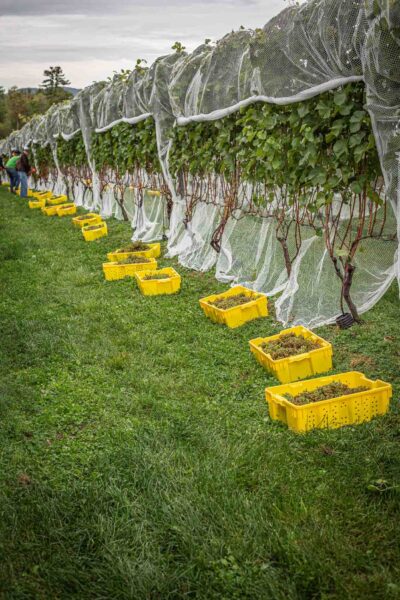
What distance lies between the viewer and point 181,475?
3.21 m

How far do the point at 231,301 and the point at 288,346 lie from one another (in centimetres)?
140

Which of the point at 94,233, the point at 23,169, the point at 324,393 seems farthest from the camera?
the point at 23,169

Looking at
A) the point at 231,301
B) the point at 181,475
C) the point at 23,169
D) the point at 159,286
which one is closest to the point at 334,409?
→ the point at 181,475

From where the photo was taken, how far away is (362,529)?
9.04ft

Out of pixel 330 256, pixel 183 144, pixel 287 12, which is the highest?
pixel 287 12

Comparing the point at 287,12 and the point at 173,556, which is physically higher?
the point at 287,12

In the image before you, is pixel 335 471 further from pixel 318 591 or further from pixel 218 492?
pixel 318 591

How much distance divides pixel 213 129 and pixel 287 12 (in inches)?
107

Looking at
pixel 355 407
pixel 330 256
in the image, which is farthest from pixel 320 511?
pixel 330 256

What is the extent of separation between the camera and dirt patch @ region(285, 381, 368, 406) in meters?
3.81

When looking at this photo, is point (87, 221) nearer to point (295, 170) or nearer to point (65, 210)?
point (65, 210)

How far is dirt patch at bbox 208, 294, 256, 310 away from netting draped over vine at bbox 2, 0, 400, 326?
0.37m

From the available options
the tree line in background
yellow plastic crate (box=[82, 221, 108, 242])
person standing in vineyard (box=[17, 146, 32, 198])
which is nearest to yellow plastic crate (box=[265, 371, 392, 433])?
yellow plastic crate (box=[82, 221, 108, 242])

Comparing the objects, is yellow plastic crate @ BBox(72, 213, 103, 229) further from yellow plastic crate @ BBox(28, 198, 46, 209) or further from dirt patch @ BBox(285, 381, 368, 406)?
dirt patch @ BBox(285, 381, 368, 406)
